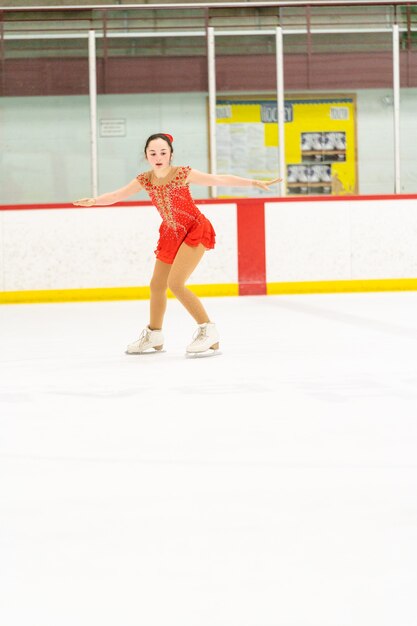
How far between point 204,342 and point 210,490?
8.41 feet

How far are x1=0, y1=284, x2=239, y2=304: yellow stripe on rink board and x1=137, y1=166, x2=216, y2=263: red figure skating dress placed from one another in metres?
3.72

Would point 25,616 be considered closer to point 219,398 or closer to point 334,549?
point 334,549

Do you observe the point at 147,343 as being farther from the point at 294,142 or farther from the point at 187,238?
the point at 294,142

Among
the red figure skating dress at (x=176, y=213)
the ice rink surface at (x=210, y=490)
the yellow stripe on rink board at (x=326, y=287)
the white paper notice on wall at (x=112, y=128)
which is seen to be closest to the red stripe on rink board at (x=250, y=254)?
the yellow stripe on rink board at (x=326, y=287)

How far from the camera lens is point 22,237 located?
8430mm

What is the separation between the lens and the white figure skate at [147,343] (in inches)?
191

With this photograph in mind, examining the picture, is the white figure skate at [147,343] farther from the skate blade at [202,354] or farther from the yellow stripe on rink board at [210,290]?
the yellow stripe on rink board at [210,290]

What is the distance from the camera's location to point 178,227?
187 inches

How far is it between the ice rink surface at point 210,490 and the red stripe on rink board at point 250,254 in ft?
13.0

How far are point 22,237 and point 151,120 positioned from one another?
1503mm

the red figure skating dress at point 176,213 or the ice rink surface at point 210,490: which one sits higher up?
the red figure skating dress at point 176,213

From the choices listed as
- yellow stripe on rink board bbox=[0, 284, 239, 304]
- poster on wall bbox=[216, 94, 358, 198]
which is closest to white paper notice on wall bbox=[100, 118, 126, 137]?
poster on wall bbox=[216, 94, 358, 198]

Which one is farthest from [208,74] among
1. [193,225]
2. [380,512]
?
[380,512]

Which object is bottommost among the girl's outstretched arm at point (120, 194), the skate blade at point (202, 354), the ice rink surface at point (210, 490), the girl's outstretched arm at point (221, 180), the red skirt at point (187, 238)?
the skate blade at point (202, 354)
